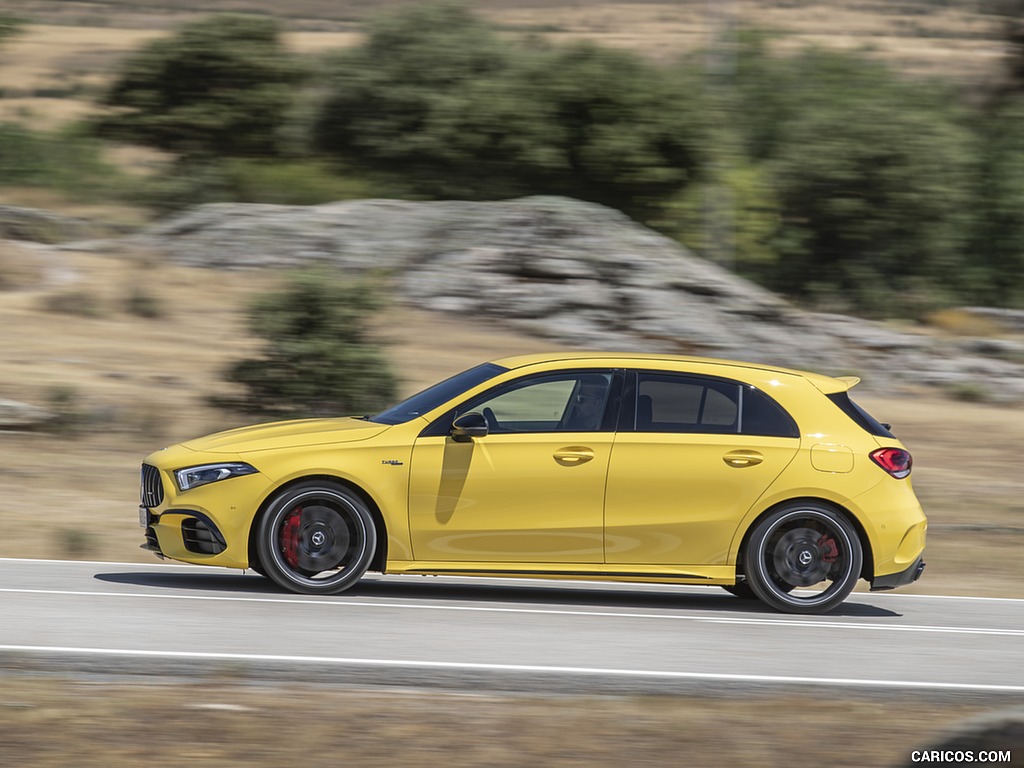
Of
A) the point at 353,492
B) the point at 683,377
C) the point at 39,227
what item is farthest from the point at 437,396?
the point at 39,227

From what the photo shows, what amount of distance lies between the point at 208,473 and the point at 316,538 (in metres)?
0.76

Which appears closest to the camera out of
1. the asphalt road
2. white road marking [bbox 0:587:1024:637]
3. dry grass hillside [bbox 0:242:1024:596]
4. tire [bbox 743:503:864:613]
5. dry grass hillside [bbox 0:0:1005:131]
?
the asphalt road

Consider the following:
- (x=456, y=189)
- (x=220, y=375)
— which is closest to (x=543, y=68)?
(x=456, y=189)

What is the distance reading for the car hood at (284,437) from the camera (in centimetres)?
894

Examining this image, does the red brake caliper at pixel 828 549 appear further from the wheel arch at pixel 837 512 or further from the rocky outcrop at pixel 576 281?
the rocky outcrop at pixel 576 281

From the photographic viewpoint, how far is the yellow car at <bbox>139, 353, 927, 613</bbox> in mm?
8836

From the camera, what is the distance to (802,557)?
30.2 feet

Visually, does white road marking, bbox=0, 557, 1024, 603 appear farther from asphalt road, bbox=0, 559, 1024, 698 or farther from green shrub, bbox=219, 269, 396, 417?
green shrub, bbox=219, 269, 396, 417

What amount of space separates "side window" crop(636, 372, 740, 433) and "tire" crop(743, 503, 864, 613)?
68cm

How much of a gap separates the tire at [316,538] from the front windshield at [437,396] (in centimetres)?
68

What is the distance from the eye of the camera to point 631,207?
33.5 m

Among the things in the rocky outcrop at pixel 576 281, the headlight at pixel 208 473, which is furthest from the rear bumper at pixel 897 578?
the rocky outcrop at pixel 576 281

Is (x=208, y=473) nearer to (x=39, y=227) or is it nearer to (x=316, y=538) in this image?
(x=316, y=538)

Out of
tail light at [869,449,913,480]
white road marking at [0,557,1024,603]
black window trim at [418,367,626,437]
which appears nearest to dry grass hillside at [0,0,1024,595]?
white road marking at [0,557,1024,603]
